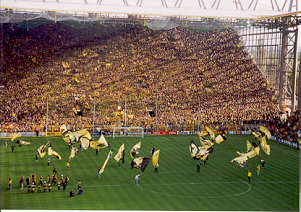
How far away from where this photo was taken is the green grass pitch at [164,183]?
86.3 feet

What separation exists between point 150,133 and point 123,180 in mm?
19868

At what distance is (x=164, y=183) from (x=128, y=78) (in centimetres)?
3080

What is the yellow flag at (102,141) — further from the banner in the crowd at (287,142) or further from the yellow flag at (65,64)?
the yellow flag at (65,64)

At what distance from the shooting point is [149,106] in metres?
55.6

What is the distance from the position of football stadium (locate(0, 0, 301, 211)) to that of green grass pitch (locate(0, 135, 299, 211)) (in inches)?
4.5

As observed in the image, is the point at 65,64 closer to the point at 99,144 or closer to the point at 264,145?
the point at 99,144

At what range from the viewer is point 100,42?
213 feet

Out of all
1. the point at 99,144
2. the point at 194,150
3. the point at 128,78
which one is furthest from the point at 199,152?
the point at 128,78

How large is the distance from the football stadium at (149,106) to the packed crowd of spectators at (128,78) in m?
0.17

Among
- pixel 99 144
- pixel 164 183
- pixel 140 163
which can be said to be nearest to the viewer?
pixel 164 183

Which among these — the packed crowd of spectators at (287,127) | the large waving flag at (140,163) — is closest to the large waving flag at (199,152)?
the large waving flag at (140,163)

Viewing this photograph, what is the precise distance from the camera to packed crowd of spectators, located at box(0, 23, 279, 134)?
171 feet

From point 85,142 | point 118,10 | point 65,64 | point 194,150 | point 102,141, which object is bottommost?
point 194,150

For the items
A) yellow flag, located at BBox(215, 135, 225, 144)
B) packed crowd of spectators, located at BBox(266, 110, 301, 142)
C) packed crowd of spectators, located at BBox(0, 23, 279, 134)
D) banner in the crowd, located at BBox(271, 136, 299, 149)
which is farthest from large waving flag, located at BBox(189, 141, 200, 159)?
packed crowd of spectators, located at BBox(0, 23, 279, 134)
